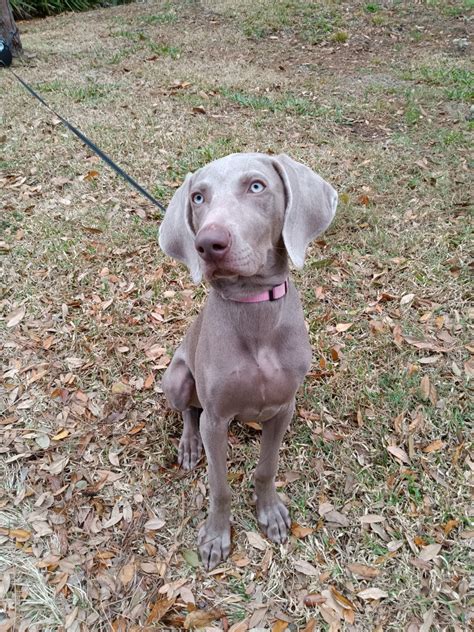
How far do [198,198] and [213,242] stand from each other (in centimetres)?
38

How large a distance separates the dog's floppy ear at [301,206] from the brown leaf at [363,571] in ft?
5.00

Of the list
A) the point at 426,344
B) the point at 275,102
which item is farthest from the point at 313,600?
the point at 275,102

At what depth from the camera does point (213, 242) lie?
5.06ft

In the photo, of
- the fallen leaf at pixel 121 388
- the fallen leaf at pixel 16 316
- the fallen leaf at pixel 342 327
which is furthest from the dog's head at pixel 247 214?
the fallen leaf at pixel 16 316

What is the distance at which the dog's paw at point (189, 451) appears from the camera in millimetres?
2836

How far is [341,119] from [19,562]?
576 centimetres

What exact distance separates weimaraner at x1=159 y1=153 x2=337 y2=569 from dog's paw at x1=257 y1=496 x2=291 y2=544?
0.45 meters

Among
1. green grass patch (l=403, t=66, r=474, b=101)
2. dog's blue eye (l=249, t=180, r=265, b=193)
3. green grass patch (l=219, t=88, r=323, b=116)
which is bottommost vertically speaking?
green grass patch (l=403, t=66, r=474, b=101)

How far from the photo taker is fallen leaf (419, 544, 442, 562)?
2.38 metres

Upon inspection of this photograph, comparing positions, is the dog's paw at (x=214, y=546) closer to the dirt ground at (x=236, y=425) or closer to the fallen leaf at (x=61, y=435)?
the dirt ground at (x=236, y=425)

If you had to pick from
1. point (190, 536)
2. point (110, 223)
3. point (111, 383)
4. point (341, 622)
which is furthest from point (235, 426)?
point (110, 223)

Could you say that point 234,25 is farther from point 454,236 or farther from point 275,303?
point 275,303

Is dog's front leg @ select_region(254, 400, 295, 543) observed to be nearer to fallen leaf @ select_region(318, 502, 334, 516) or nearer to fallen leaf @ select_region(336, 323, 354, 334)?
fallen leaf @ select_region(318, 502, 334, 516)

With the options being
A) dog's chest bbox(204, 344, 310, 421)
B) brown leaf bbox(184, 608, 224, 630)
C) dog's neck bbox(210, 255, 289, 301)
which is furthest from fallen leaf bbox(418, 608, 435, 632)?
dog's neck bbox(210, 255, 289, 301)
